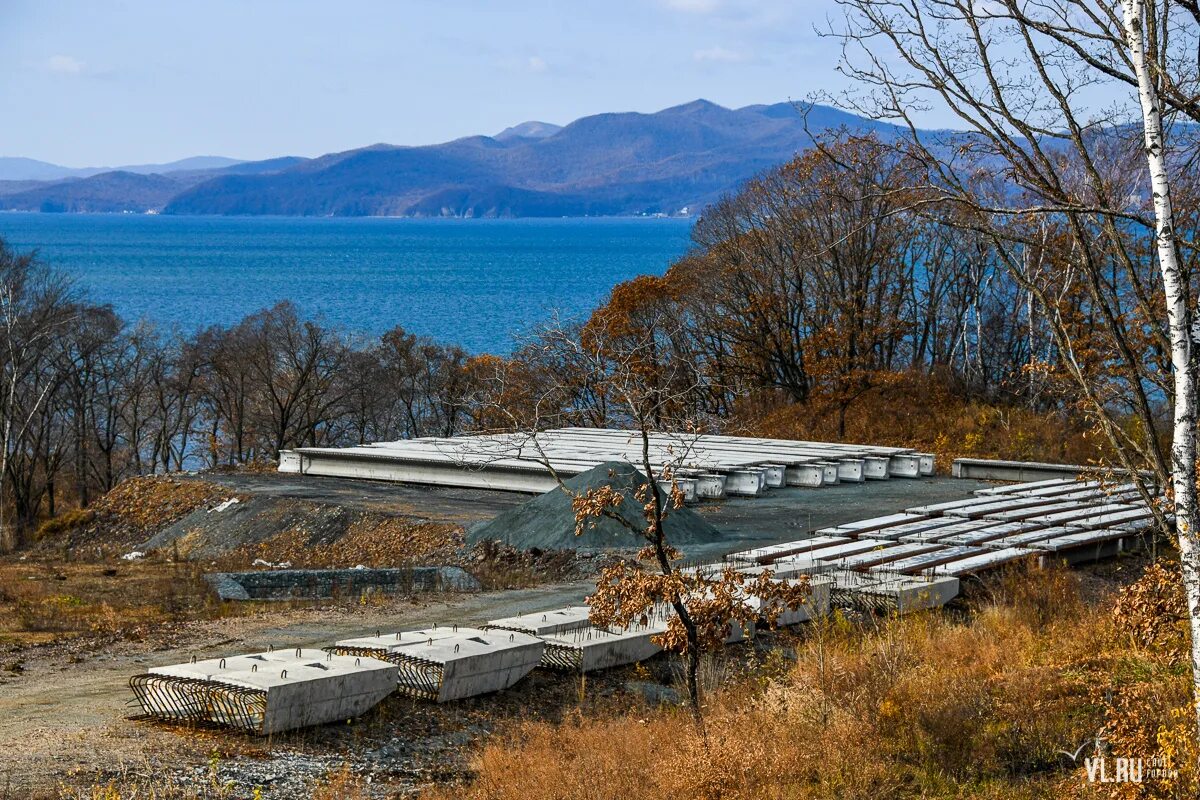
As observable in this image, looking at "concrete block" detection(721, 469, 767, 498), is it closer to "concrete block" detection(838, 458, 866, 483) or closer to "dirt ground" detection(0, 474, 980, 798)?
"concrete block" detection(838, 458, 866, 483)

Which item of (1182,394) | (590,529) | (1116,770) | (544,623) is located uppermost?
(1182,394)

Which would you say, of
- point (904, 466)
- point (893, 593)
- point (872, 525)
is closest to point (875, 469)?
point (904, 466)

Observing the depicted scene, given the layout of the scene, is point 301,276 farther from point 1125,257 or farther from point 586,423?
point 1125,257

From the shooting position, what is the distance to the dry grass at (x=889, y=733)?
827cm

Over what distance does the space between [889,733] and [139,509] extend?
22362mm

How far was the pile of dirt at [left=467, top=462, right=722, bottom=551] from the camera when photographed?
65.4 feet

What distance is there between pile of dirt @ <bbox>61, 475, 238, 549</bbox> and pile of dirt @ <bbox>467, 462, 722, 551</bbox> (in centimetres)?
837

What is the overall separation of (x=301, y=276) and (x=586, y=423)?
124392 mm

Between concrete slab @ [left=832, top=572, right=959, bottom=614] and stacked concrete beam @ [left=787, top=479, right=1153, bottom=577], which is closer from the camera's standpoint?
concrete slab @ [left=832, top=572, right=959, bottom=614]

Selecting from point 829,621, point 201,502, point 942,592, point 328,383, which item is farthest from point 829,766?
point 328,383

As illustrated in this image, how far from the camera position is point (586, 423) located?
136 feet

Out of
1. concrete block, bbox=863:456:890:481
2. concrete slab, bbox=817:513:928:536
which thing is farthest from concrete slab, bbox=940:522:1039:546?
concrete block, bbox=863:456:890:481

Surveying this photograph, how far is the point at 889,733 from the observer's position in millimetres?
9477

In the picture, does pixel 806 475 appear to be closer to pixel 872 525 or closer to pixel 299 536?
pixel 872 525
